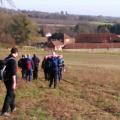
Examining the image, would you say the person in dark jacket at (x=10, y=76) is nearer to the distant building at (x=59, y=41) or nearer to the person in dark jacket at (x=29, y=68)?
the person in dark jacket at (x=29, y=68)

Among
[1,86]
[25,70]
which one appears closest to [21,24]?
[25,70]

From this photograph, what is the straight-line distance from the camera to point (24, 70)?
23.6m

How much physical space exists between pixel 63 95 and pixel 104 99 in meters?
1.50

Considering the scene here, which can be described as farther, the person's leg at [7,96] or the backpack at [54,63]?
the backpack at [54,63]

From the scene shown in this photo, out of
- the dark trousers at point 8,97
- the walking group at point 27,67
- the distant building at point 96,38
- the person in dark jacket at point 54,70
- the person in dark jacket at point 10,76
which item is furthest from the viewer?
the distant building at point 96,38

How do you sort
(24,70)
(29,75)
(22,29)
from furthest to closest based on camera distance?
(22,29), (24,70), (29,75)

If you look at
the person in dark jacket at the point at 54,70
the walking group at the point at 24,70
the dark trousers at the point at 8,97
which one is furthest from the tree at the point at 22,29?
the dark trousers at the point at 8,97

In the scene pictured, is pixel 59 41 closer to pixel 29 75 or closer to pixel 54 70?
pixel 29 75

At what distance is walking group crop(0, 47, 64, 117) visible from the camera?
11133 mm

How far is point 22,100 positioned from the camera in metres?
14.6

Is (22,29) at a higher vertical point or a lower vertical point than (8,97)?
lower

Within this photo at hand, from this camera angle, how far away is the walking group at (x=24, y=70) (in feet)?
36.5

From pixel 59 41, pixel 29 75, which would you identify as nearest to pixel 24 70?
pixel 29 75

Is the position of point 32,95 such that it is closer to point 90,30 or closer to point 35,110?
point 35,110
